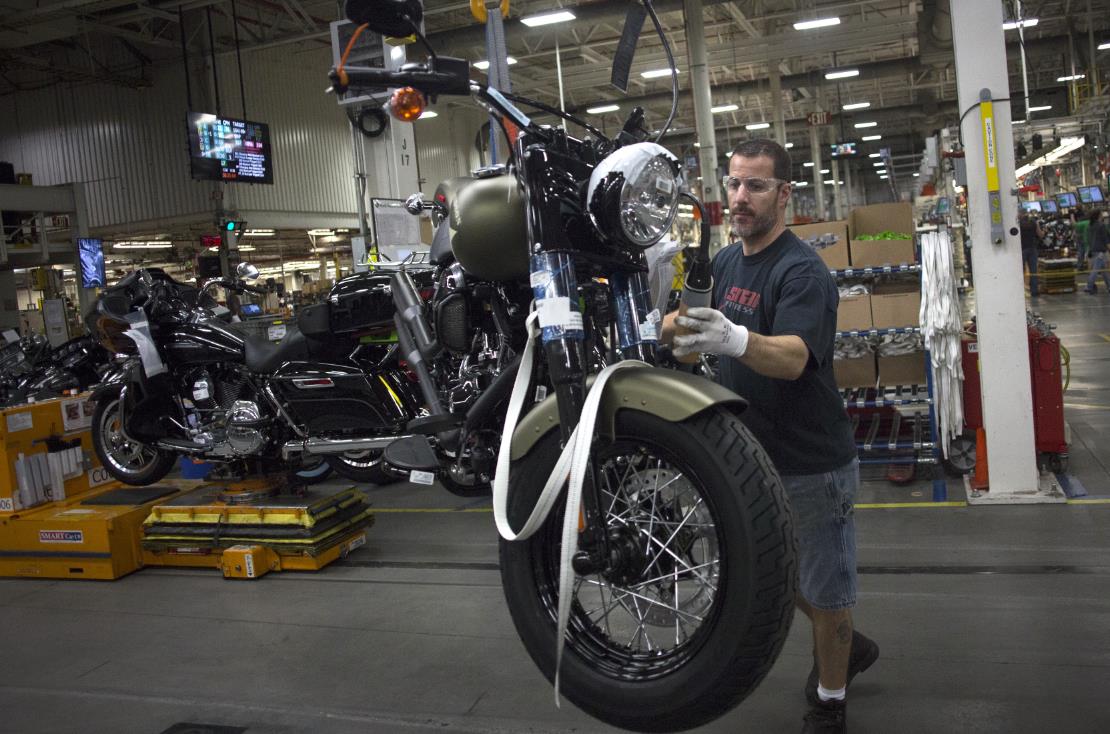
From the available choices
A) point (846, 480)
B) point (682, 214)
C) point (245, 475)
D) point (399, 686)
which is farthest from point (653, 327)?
point (682, 214)

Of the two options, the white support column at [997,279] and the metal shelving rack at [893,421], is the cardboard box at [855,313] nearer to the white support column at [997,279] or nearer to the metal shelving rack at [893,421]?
the metal shelving rack at [893,421]

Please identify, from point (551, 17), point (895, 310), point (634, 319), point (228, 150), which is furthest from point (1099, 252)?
point (634, 319)

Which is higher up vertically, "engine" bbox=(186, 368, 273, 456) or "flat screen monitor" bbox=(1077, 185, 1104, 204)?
"flat screen monitor" bbox=(1077, 185, 1104, 204)

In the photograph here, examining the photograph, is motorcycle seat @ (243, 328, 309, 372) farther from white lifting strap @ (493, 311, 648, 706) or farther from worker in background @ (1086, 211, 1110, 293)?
worker in background @ (1086, 211, 1110, 293)

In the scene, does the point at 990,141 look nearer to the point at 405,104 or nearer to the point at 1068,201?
the point at 405,104

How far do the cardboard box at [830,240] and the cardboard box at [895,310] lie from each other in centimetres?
34

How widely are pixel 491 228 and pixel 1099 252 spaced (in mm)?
18490

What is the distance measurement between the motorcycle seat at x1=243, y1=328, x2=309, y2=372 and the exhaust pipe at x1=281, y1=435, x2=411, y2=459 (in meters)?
0.40

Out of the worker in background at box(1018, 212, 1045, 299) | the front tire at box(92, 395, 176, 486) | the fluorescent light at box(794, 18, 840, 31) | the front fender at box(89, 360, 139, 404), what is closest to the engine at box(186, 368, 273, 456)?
the front fender at box(89, 360, 139, 404)

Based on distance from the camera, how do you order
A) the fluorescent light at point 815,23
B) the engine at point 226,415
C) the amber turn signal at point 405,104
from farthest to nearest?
the fluorescent light at point 815,23, the engine at point 226,415, the amber turn signal at point 405,104

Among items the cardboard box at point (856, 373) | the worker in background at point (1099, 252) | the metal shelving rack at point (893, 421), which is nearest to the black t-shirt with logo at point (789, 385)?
the metal shelving rack at point (893, 421)

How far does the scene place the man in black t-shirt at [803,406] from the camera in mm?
2373

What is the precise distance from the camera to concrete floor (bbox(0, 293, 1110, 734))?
9.20ft

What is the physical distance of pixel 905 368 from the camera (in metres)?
6.20
